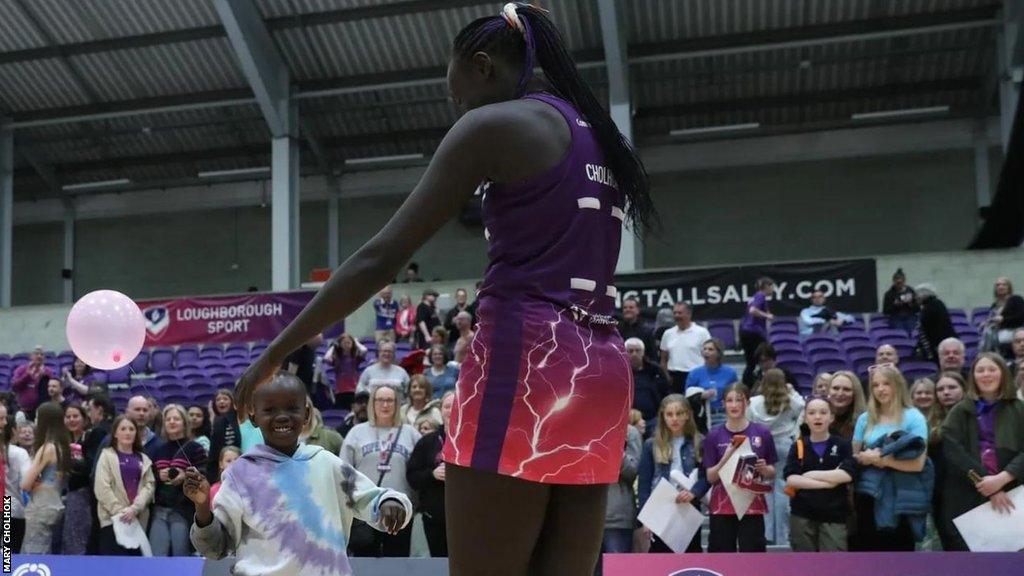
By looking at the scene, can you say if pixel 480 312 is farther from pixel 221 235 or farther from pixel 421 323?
pixel 221 235

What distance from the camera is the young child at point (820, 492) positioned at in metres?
7.26

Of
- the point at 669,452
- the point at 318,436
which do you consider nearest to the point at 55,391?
the point at 318,436

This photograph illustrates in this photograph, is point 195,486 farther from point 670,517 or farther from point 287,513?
point 670,517

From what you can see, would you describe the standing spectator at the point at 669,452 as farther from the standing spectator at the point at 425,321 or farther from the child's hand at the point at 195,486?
the standing spectator at the point at 425,321

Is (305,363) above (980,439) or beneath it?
above

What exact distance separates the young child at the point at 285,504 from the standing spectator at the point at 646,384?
6.12 meters

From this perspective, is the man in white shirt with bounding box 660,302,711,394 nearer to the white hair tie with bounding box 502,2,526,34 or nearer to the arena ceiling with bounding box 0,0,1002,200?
the arena ceiling with bounding box 0,0,1002,200

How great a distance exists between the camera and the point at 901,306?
14.7 metres

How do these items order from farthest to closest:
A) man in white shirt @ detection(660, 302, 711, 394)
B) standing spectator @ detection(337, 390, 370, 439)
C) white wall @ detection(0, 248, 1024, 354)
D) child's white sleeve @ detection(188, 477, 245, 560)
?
white wall @ detection(0, 248, 1024, 354) → man in white shirt @ detection(660, 302, 711, 394) → standing spectator @ detection(337, 390, 370, 439) → child's white sleeve @ detection(188, 477, 245, 560)

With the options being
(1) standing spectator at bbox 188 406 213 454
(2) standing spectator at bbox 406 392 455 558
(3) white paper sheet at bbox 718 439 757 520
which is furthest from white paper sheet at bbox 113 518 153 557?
(3) white paper sheet at bbox 718 439 757 520

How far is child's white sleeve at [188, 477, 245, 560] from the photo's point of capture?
12.4ft

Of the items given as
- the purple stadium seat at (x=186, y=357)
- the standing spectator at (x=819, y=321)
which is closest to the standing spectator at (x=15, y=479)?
the purple stadium seat at (x=186, y=357)

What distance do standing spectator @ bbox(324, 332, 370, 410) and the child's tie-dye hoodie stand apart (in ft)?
28.6

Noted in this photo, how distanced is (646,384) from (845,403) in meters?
2.68
